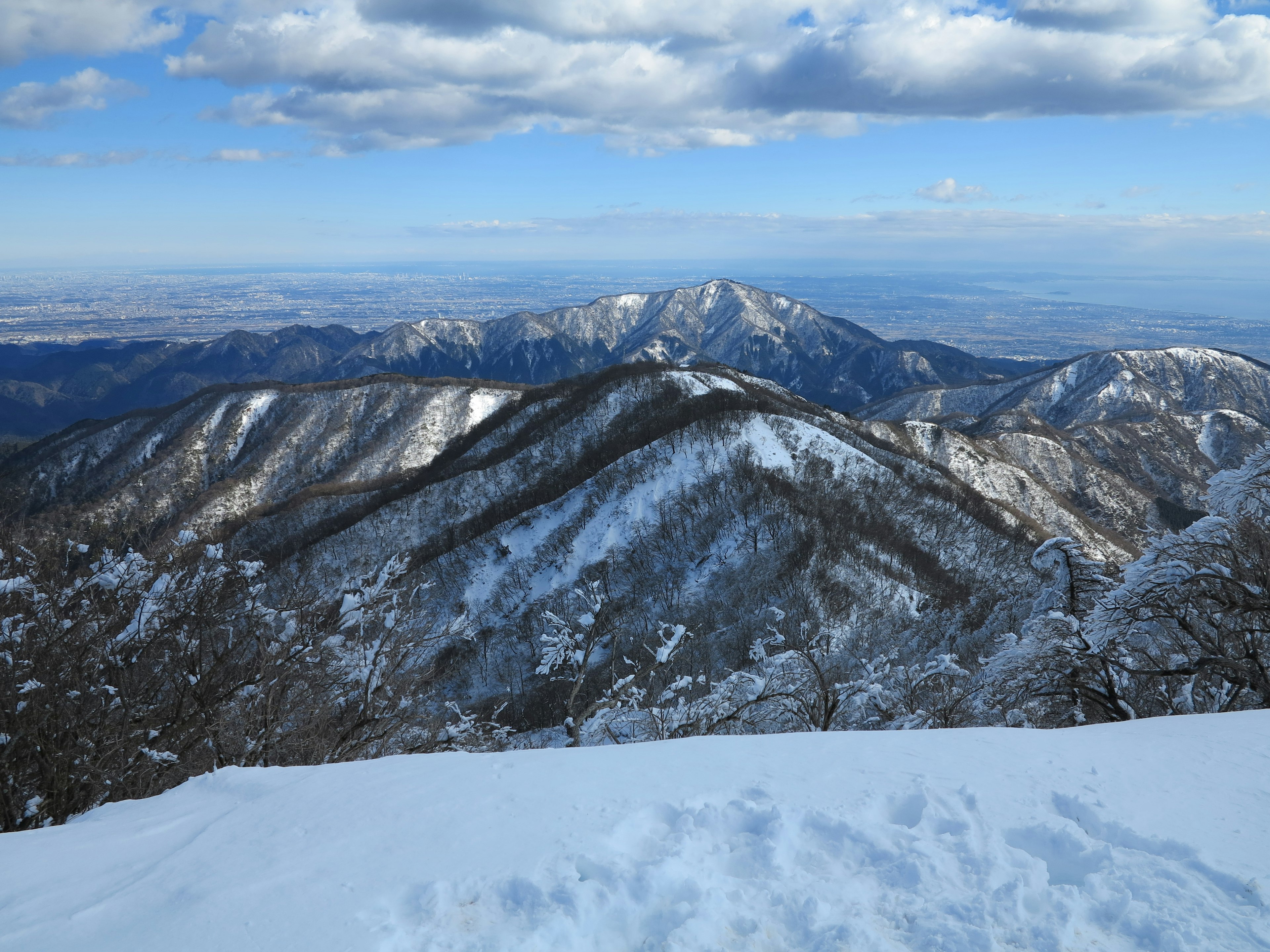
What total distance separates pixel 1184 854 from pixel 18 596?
807 inches

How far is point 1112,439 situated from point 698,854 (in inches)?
6429

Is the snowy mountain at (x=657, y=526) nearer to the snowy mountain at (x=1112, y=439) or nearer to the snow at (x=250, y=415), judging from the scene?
the snowy mountain at (x=1112, y=439)

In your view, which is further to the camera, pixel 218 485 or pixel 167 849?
pixel 218 485

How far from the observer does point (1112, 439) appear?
13275 cm

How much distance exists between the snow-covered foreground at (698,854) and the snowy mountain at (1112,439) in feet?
279

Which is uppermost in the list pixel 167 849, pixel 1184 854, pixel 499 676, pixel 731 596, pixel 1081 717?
pixel 1184 854

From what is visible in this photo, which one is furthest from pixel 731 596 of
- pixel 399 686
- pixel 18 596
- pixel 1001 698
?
pixel 18 596

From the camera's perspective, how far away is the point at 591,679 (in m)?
41.1

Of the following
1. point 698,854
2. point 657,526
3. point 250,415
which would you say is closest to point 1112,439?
point 657,526

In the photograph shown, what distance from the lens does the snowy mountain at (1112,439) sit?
95688 mm

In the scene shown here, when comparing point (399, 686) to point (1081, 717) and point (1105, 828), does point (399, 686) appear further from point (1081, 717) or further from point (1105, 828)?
point (1081, 717)

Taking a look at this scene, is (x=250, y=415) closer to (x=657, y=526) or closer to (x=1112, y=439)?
(x=657, y=526)

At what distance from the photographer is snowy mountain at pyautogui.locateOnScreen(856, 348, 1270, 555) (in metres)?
95.7

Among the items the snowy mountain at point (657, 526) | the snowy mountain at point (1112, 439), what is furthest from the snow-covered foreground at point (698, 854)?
the snowy mountain at point (1112, 439)
